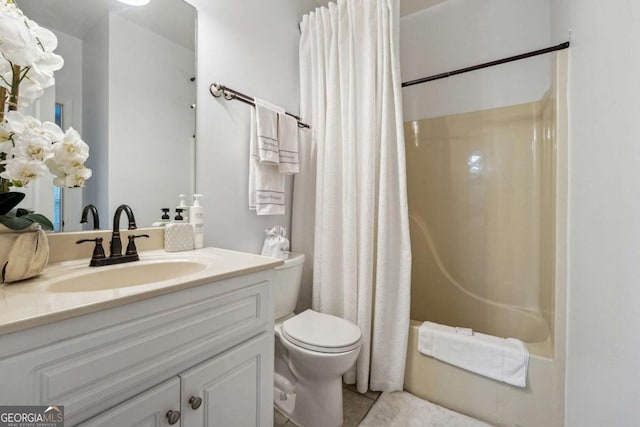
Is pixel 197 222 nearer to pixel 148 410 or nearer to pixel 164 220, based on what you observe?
pixel 164 220

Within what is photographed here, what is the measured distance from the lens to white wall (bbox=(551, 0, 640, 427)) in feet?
2.19

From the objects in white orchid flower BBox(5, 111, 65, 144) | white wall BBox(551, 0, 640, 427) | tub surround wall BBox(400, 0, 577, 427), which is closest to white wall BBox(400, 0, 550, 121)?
tub surround wall BBox(400, 0, 577, 427)

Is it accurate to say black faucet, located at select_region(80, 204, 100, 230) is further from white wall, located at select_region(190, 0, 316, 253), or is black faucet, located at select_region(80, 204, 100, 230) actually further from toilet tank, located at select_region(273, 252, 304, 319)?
toilet tank, located at select_region(273, 252, 304, 319)

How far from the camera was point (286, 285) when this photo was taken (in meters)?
1.38

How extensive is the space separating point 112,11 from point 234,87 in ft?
1.76

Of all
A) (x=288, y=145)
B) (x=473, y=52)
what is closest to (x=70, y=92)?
(x=288, y=145)

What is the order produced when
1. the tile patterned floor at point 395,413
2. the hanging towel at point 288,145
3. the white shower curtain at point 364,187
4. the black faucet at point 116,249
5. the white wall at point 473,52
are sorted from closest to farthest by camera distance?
the black faucet at point 116,249, the tile patterned floor at point 395,413, the white shower curtain at point 364,187, the hanging towel at point 288,145, the white wall at point 473,52

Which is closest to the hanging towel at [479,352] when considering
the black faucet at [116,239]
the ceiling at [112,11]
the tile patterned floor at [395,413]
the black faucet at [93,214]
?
the tile patterned floor at [395,413]

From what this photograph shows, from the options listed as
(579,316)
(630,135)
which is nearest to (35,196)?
(630,135)

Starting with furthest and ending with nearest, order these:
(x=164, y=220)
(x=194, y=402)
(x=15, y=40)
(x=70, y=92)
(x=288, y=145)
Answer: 1. (x=288, y=145)
2. (x=164, y=220)
3. (x=70, y=92)
4. (x=194, y=402)
5. (x=15, y=40)

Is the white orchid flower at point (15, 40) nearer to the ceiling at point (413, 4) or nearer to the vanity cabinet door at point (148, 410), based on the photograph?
the vanity cabinet door at point (148, 410)

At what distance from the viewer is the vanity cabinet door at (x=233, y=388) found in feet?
2.37

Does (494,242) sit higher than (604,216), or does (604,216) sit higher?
(604,216)

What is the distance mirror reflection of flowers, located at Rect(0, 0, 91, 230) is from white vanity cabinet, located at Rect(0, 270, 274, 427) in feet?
1.27
